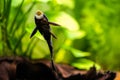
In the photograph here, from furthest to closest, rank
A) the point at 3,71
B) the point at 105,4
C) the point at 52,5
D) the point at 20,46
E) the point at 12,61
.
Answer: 1. the point at 105,4
2. the point at 52,5
3. the point at 20,46
4. the point at 12,61
5. the point at 3,71

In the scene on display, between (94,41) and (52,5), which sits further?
(94,41)

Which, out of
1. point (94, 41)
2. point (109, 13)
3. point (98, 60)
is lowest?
point (98, 60)

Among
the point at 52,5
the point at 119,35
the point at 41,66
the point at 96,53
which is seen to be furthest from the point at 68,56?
the point at 41,66

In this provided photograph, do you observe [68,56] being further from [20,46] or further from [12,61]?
[12,61]

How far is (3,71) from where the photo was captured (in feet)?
5.13

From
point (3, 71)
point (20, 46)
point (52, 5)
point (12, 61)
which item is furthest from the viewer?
point (52, 5)

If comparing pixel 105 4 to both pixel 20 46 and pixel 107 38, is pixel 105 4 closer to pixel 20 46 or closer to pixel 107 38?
pixel 107 38

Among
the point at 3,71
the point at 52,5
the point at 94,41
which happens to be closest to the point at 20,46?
the point at 52,5

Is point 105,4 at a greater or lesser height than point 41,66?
greater

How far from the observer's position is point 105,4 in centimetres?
279

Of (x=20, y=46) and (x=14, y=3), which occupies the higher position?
(x=14, y=3)

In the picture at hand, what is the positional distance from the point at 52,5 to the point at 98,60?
86 cm

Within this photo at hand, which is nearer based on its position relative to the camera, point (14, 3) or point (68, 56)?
point (14, 3)

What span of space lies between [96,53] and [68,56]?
0.86ft
